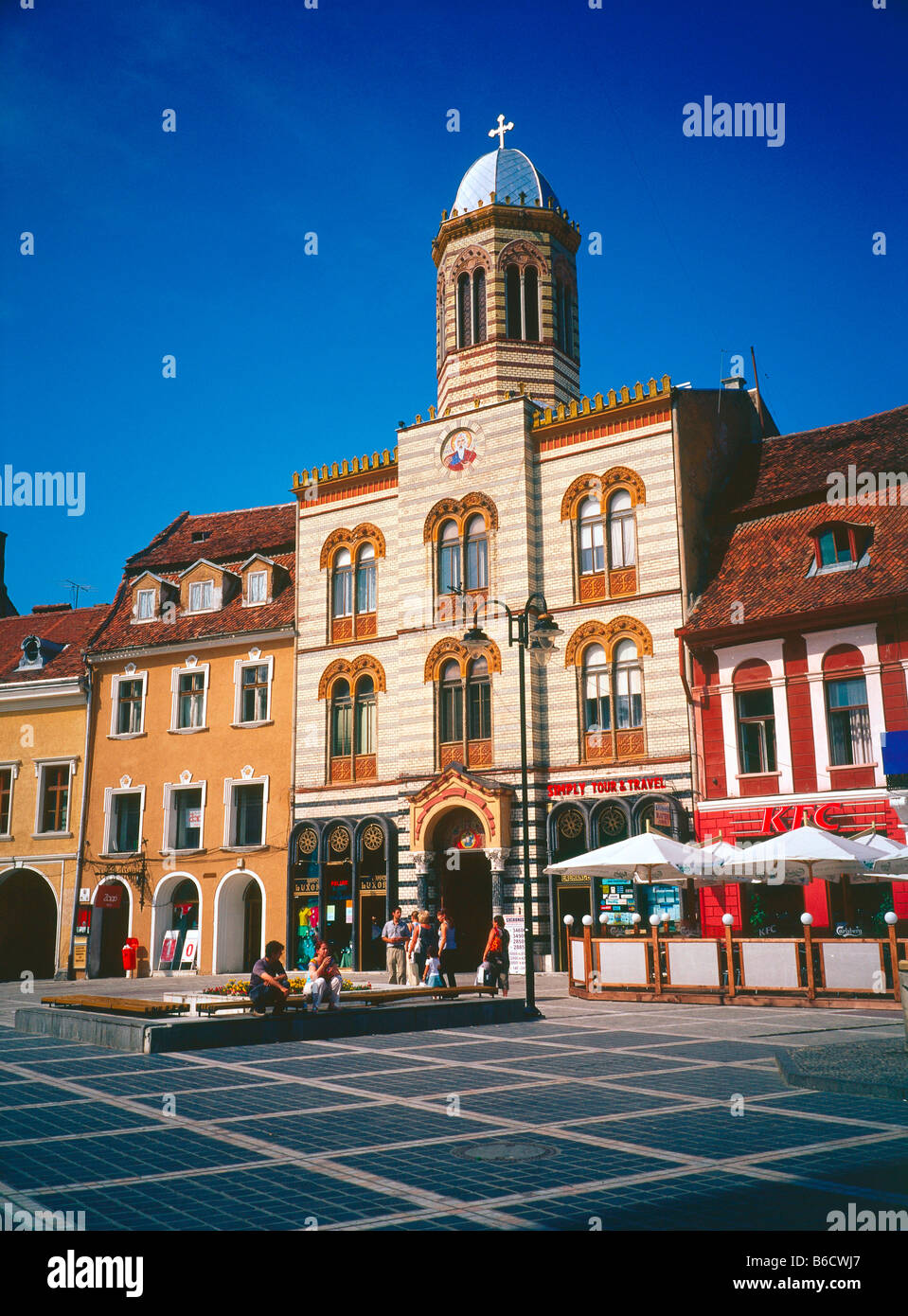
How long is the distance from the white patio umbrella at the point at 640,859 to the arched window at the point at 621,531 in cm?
989

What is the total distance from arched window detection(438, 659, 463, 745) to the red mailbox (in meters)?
11.8

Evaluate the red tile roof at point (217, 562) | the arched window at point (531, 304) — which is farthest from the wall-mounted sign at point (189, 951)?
the arched window at point (531, 304)

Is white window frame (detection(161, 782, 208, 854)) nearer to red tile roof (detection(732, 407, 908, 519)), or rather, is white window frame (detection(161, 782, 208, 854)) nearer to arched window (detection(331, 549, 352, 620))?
arched window (detection(331, 549, 352, 620))

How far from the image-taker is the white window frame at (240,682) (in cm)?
3597

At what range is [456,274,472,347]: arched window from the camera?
3625 cm

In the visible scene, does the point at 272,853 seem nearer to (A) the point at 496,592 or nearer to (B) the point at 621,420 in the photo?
(A) the point at 496,592

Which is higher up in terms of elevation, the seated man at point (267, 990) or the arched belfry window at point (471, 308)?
the arched belfry window at point (471, 308)

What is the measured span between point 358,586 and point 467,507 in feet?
14.9

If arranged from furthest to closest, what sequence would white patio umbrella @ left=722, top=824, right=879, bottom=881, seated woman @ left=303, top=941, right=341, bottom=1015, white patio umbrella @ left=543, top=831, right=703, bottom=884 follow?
1. white patio umbrella @ left=543, top=831, right=703, bottom=884
2. white patio umbrella @ left=722, top=824, right=879, bottom=881
3. seated woman @ left=303, top=941, right=341, bottom=1015

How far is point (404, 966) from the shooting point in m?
26.5

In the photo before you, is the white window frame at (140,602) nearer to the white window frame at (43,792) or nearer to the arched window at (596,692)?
the white window frame at (43,792)

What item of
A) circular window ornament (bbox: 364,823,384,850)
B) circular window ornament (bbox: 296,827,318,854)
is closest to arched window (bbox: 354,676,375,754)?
circular window ornament (bbox: 364,823,384,850)

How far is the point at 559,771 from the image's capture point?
30.4m

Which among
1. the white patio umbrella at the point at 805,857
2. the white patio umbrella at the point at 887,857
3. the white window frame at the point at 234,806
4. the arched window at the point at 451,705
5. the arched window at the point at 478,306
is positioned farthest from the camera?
the arched window at the point at 478,306
